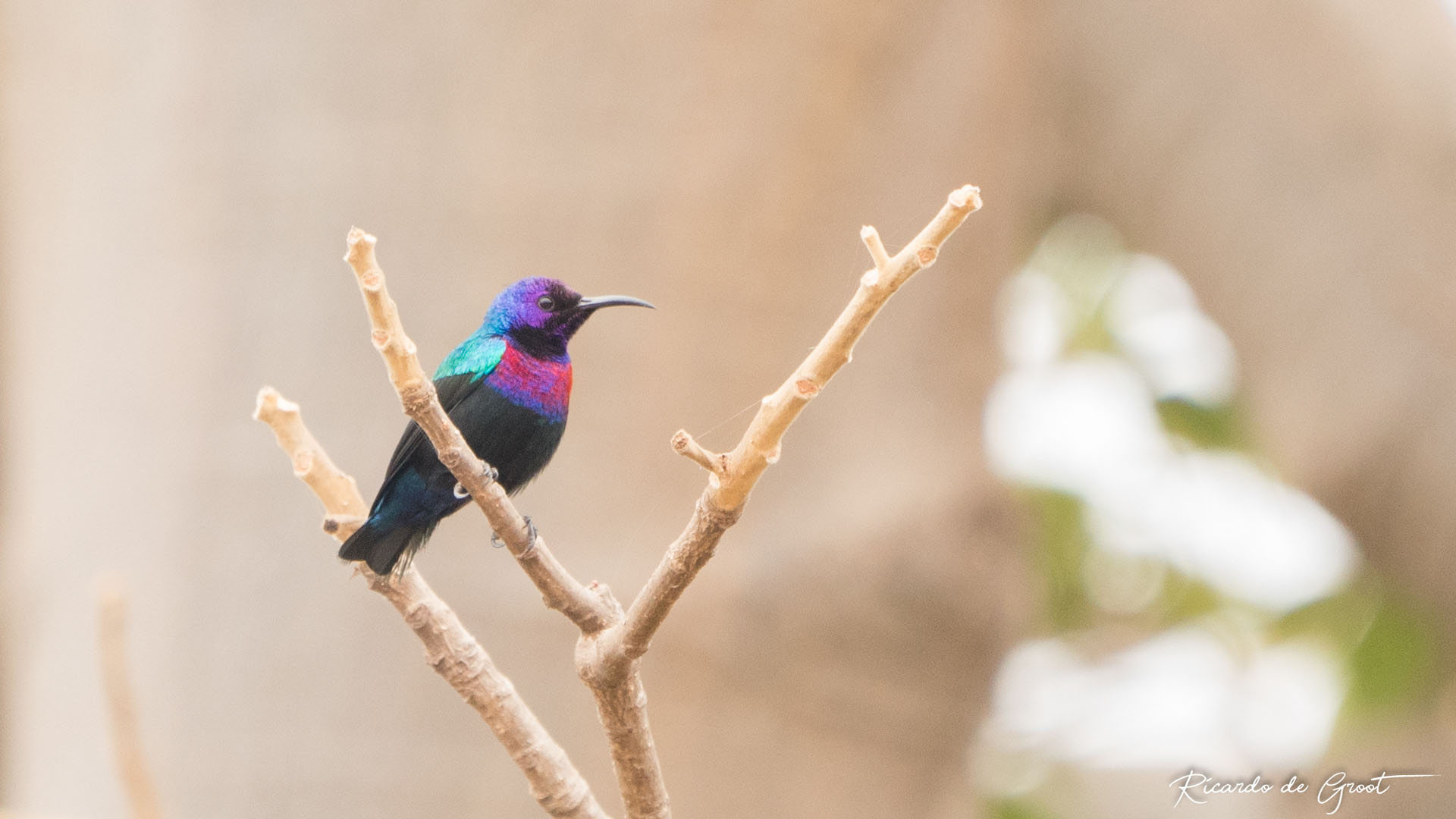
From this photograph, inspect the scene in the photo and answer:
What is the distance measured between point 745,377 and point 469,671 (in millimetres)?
2434

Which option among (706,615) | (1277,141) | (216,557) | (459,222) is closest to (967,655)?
(706,615)

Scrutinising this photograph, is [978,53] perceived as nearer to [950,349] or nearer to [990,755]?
[950,349]

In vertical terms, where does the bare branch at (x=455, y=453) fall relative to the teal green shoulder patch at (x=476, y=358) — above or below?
below

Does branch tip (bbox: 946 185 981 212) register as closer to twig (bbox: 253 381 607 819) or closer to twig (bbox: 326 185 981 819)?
twig (bbox: 326 185 981 819)

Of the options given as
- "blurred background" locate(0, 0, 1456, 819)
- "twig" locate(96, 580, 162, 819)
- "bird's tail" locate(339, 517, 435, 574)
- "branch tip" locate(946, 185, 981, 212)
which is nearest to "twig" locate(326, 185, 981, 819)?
"branch tip" locate(946, 185, 981, 212)

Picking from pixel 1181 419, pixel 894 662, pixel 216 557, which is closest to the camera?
pixel 216 557

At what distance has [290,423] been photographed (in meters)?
1.56

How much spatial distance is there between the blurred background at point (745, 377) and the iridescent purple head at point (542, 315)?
66.8 inches

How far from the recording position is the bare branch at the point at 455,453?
1150 millimetres

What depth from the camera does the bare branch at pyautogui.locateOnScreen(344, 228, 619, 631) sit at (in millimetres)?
1150

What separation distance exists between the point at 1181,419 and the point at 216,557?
3719mm

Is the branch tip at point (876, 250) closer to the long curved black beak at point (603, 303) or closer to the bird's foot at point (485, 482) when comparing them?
the bird's foot at point (485, 482)

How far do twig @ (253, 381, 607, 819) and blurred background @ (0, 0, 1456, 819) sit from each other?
212cm

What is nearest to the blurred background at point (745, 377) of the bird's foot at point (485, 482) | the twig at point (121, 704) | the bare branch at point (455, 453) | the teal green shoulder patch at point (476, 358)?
the teal green shoulder patch at point (476, 358)
